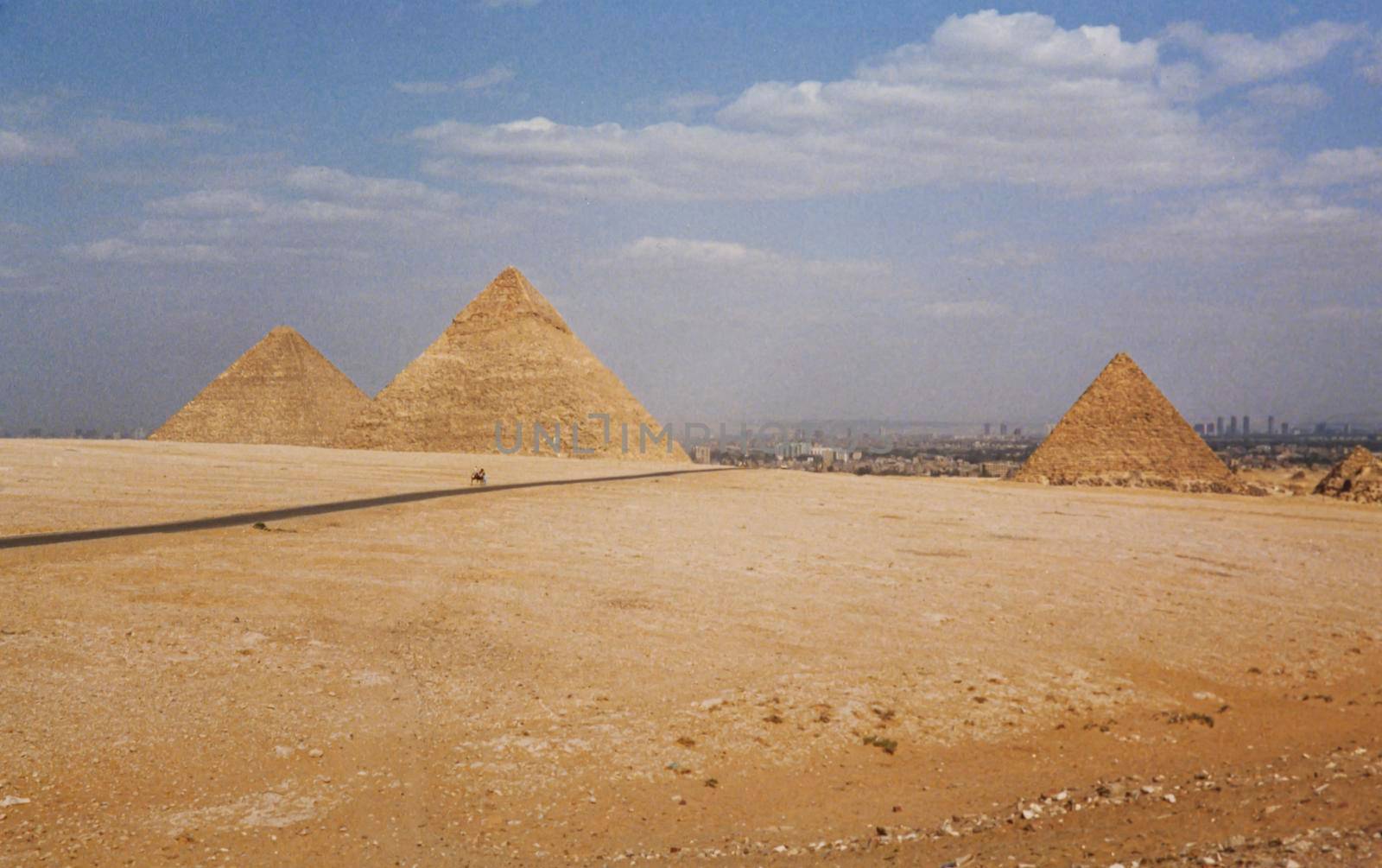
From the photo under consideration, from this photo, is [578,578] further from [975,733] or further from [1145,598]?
[1145,598]

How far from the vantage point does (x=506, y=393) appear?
46594mm

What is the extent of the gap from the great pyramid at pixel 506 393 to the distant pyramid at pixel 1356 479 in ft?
81.3

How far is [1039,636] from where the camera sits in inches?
351

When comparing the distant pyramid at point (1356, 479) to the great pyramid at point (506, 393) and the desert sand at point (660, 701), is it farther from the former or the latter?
the great pyramid at point (506, 393)

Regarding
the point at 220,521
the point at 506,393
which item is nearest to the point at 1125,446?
the point at 506,393

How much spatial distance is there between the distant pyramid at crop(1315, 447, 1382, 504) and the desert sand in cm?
2268

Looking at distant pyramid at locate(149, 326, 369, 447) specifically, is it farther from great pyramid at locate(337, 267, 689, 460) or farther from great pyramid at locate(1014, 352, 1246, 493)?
great pyramid at locate(1014, 352, 1246, 493)

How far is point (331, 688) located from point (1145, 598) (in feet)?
27.5

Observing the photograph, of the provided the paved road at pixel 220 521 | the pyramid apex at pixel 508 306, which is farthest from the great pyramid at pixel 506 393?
the paved road at pixel 220 521

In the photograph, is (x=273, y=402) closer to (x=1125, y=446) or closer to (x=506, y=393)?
(x=506, y=393)

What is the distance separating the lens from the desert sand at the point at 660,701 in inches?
188

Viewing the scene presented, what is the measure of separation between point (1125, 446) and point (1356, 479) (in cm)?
709

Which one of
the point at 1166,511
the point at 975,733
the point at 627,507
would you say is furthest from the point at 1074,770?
the point at 1166,511

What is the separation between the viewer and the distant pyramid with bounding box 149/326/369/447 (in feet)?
196
